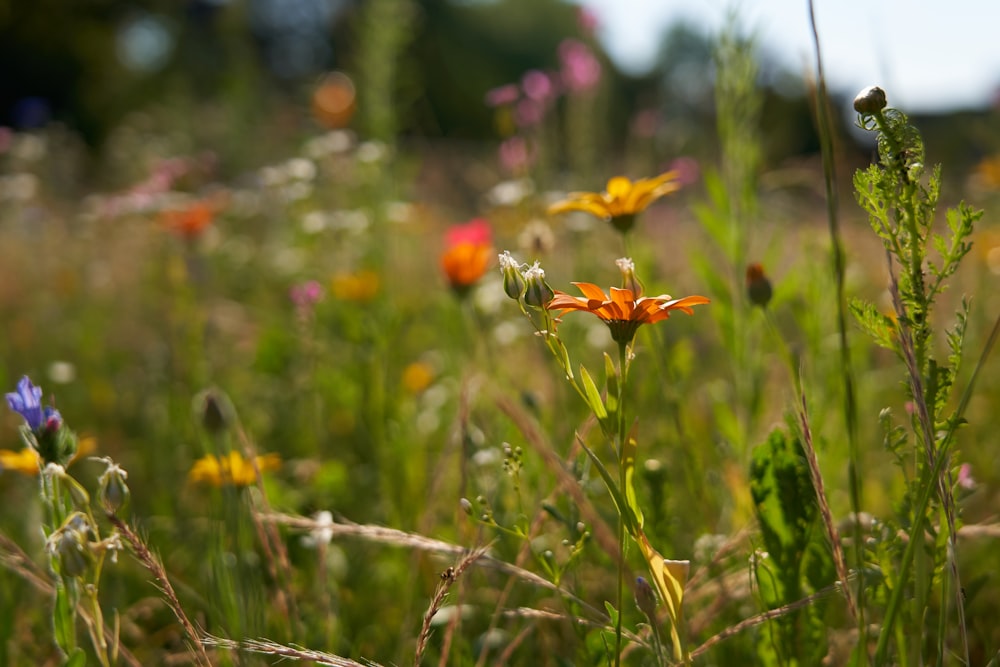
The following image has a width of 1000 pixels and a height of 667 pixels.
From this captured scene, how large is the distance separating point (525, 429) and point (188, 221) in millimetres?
2073

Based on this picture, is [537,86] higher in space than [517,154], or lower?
higher

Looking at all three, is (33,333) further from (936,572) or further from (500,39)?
(500,39)

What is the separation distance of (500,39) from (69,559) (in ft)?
84.7

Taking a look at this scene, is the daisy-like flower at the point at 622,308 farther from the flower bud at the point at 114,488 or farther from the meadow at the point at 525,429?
the flower bud at the point at 114,488

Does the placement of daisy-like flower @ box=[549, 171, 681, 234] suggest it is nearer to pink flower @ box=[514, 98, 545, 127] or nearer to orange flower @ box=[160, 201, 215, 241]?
pink flower @ box=[514, 98, 545, 127]

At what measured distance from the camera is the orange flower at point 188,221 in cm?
250

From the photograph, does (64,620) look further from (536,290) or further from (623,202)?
(623,202)

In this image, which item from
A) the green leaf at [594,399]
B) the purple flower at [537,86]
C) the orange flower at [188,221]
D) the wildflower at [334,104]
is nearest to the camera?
the green leaf at [594,399]

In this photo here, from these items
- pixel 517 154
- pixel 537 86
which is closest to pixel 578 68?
pixel 537 86

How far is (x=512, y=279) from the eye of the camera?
0.85 metres

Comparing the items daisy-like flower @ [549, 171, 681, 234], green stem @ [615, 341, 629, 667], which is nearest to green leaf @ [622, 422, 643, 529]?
green stem @ [615, 341, 629, 667]

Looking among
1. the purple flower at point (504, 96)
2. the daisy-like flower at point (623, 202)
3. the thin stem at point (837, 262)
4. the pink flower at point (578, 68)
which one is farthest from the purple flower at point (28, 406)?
the pink flower at point (578, 68)

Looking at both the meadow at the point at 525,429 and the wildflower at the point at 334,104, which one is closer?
the meadow at the point at 525,429

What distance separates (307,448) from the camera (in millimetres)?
2352
